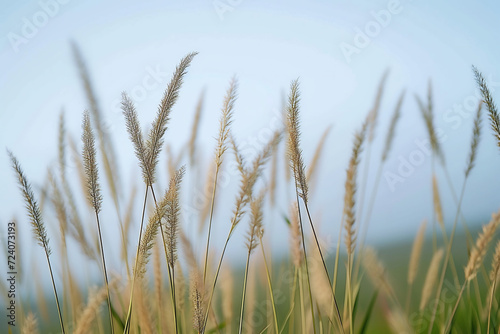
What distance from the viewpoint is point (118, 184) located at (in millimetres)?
1066

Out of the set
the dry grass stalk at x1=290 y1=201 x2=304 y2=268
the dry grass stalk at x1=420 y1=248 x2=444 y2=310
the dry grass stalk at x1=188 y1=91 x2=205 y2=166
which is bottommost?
the dry grass stalk at x1=420 y1=248 x2=444 y2=310

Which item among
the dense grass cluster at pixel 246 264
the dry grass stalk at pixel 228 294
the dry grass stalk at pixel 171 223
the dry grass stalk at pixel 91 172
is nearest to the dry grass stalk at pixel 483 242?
the dense grass cluster at pixel 246 264

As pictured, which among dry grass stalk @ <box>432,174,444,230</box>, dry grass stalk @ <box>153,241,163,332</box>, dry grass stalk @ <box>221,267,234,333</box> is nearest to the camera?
dry grass stalk @ <box>153,241,163,332</box>

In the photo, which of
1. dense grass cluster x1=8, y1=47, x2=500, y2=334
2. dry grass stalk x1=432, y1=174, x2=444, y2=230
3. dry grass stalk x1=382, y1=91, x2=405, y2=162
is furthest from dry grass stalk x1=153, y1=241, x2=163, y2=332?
dry grass stalk x1=432, y1=174, x2=444, y2=230

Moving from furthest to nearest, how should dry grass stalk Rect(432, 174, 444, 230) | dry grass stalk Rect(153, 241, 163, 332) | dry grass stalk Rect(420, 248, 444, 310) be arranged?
dry grass stalk Rect(432, 174, 444, 230)
dry grass stalk Rect(420, 248, 444, 310)
dry grass stalk Rect(153, 241, 163, 332)

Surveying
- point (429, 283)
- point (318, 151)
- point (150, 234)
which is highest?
point (318, 151)

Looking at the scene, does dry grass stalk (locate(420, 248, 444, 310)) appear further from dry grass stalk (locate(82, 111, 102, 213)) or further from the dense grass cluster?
dry grass stalk (locate(82, 111, 102, 213))

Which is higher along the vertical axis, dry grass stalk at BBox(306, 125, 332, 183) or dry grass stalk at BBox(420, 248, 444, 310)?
dry grass stalk at BBox(306, 125, 332, 183)

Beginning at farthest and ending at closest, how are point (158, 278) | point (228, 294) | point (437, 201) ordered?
point (437, 201) → point (228, 294) → point (158, 278)

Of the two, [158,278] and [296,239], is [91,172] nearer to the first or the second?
[158,278]

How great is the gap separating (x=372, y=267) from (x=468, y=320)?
0.51m

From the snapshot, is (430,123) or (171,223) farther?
(430,123)

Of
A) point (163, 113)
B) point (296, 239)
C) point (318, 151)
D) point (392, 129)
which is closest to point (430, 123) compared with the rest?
point (392, 129)

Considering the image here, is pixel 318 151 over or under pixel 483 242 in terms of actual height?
over
